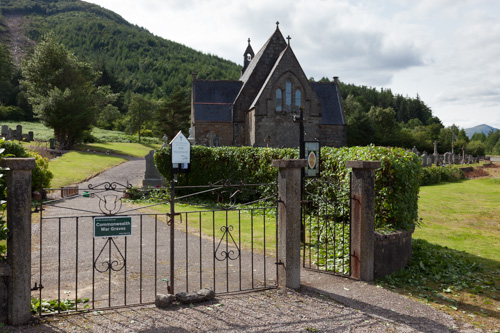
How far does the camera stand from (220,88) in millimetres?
39469

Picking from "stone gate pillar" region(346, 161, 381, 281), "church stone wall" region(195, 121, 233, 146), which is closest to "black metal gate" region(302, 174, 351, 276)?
"stone gate pillar" region(346, 161, 381, 281)

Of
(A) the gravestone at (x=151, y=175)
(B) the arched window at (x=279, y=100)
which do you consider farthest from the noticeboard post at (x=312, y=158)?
(B) the arched window at (x=279, y=100)

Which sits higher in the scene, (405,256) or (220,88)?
(220,88)

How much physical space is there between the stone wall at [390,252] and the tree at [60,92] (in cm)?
3599

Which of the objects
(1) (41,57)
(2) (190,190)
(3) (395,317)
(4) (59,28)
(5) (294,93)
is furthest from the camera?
(4) (59,28)

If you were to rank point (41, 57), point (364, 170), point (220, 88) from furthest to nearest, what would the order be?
point (41, 57), point (220, 88), point (364, 170)

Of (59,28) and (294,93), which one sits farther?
(59,28)

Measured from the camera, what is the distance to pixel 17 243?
4.68m

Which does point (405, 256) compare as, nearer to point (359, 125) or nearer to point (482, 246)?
point (482, 246)

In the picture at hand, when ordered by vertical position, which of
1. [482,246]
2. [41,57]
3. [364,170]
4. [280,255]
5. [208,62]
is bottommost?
[482,246]

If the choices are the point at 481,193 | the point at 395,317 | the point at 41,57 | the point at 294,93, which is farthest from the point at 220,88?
the point at 395,317

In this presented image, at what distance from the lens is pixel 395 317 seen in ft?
17.0

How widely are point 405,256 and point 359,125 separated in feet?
189

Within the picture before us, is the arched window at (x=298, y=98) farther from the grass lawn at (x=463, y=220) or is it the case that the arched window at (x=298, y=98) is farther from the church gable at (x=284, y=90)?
the grass lawn at (x=463, y=220)
